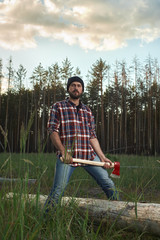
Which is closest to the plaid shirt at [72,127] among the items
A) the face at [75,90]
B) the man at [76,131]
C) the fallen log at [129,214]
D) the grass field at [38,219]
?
the man at [76,131]

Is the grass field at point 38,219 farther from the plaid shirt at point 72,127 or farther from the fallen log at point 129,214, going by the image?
the plaid shirt at point 72,127

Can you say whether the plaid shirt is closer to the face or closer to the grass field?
the face

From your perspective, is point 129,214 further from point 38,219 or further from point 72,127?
point 72,127

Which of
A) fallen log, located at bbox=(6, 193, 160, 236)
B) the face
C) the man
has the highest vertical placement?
the face

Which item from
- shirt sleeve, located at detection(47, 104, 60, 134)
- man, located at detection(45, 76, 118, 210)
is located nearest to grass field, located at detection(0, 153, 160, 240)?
man, located at detection(45, 76, 118, 210)

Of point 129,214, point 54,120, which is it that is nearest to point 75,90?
point 54,120

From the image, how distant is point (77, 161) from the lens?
3.19m

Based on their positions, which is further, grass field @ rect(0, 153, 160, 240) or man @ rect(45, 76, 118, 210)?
man @ rect(45, 76, 118, 210)

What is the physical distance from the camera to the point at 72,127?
3570mm

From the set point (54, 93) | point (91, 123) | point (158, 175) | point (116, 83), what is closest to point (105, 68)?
point (116, 83)

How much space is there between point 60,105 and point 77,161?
0.96 m

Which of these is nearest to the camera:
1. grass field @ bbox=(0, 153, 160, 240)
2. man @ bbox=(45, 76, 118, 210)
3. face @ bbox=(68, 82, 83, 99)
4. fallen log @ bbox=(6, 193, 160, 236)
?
grass field @ bbox=(0, 153, 160, 240)

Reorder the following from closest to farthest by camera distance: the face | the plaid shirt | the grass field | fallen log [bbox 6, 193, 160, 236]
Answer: the grass field → fallen log [bbox 6, 193, 160, 236] → the plaid shirt → the face

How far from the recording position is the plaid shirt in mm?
3523
